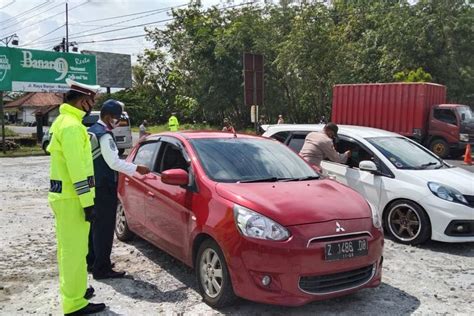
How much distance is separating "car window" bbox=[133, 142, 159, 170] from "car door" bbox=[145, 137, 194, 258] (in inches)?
6.4

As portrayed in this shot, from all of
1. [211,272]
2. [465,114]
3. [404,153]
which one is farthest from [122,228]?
[465,114]

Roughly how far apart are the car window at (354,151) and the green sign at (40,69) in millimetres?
17966

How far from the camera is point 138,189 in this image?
18.7ft

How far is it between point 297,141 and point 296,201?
13.3 ft

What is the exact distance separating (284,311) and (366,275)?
786 mm

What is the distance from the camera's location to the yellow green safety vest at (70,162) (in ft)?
12.5

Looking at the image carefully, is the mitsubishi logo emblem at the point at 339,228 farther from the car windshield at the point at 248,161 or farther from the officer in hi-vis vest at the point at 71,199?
the officer in hi-vis vest at the point at 71,199

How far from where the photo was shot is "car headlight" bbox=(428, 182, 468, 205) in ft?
19.8

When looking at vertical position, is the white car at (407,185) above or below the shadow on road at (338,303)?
above

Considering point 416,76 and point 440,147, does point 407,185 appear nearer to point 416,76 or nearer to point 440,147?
point 440,147

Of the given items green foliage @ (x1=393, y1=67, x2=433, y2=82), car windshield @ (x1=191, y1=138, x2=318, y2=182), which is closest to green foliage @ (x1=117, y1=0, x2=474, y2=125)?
green foliage @ (x1=393, y1=67, x2=433, y2=82)

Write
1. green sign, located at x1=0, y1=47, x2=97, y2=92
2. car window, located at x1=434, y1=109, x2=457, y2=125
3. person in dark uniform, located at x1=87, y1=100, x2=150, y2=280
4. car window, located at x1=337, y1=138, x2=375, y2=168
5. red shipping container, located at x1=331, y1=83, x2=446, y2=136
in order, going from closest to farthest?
person in dark uniform, located at x1=87, y1=100, x2=150, y2=280
car window, located at x1=337, y1=138, x2=375, y2=168
car window, located at x1=434, y1=109, x2=457, y2=125
red shipping container, located at x1=331, y1=83, x2=446, y2=136
green sign, located at x1=0, y1=47, x2=97, y2=92

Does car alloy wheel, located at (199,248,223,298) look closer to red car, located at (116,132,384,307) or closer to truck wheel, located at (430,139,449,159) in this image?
red car, located at (116,132,384,307)

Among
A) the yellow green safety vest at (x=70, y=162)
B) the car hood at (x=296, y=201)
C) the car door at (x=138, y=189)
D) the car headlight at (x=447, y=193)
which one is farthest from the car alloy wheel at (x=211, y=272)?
the car headlight at (x=447, y=193)
